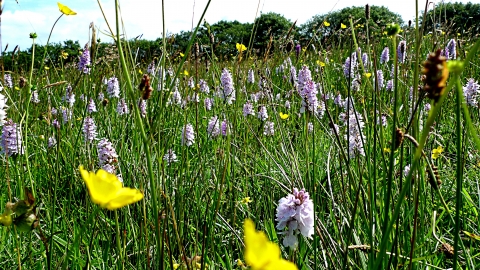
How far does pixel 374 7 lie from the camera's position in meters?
24.7

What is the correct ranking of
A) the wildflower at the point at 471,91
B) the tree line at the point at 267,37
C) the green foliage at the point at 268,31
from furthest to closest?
the green foliage at the point at 268,31 < the wildflower at the point at 471,91 < the tree line at the point at 267,37

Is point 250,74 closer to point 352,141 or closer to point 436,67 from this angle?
point 352,141

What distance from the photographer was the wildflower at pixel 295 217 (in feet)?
2.67

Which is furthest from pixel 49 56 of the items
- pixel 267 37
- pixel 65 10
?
pixel 267 37

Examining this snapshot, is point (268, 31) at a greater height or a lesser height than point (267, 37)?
greater

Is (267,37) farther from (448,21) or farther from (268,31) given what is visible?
(268,31)

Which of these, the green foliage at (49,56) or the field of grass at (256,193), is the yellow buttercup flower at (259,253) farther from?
the green foliage at (49,56)

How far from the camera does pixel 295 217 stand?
2.69ft

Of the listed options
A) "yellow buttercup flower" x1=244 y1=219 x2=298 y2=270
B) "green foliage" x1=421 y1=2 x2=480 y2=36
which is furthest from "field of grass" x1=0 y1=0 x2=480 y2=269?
"green foliage" x1=421 y1=2 x2=480 y2=36

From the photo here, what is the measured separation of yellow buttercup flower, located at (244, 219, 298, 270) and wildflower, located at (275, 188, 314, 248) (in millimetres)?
592

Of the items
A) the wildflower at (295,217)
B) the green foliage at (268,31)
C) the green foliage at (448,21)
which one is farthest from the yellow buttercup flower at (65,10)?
the green foliage at (268,31)

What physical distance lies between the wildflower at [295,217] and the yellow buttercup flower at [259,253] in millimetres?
592

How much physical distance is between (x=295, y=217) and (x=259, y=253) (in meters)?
0.61

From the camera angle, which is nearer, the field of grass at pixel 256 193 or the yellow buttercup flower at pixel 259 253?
the yellow buttercup flower at pixel 259 253
